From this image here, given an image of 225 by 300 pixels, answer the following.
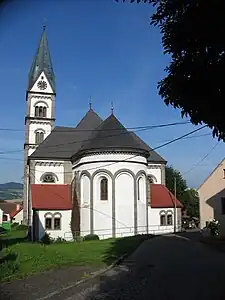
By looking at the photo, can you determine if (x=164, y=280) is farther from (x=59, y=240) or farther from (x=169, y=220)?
(x=169, y=220)

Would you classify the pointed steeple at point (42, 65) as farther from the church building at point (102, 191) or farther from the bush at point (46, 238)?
the bush at point (46, 238)

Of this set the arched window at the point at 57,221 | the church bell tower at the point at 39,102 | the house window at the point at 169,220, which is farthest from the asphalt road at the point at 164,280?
the church bell tower at the point at 39,102

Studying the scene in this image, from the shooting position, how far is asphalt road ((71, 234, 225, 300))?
9062mm

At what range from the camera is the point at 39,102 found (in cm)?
5456

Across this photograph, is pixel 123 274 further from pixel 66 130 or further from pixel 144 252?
pixel 66 130

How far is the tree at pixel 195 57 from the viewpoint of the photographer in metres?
4.60

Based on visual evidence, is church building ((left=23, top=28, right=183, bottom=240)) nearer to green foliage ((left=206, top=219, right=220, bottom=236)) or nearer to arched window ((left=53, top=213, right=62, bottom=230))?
arched window ((left=53, top=213, right=62, bottom=230))

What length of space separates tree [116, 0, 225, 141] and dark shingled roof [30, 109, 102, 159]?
121 ft

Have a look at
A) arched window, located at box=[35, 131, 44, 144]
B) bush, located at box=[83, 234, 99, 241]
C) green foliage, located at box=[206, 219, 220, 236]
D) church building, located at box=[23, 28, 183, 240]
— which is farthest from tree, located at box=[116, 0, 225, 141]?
arched window, located at box=[35, 131, 44, 144]

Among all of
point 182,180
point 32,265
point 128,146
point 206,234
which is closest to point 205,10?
point 32,265

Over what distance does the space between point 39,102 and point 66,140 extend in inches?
471

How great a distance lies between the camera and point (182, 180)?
65500 mm

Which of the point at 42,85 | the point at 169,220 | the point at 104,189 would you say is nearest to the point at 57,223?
the point at 104,189

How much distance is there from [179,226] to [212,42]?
3663 centimetres
